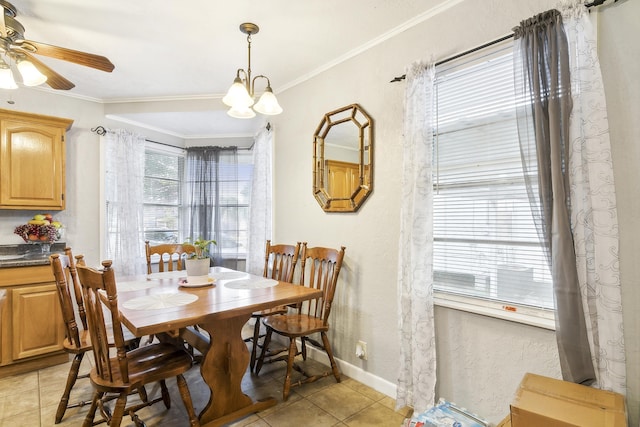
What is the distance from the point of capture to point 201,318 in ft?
5.23

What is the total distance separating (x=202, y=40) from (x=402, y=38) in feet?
4.79

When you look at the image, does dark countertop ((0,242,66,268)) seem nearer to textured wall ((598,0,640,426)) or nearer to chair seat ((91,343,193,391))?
chair seat ((91,343,193,391))

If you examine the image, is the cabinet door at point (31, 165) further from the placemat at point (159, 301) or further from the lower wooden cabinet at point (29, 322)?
the placemat at point (159, 301)

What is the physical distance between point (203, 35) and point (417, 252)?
84.0 inches

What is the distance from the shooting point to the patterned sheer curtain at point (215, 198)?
4254 millimetres

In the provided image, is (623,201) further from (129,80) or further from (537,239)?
(129,80)

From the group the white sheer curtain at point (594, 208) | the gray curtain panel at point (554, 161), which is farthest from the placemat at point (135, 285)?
the white sheer curtain at point (594, 208)

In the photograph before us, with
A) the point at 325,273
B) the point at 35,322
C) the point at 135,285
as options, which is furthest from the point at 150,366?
the point at 35,322

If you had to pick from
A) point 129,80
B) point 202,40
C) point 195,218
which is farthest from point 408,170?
point 195,218

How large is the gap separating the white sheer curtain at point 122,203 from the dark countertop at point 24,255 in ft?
1.62

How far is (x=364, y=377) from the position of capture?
95.8 inches

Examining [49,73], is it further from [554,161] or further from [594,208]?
[594,208]

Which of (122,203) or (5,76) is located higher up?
(5,76)

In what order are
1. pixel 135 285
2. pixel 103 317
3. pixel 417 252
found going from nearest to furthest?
pixel 103 317
pixel 417 252
pixel 135 285
